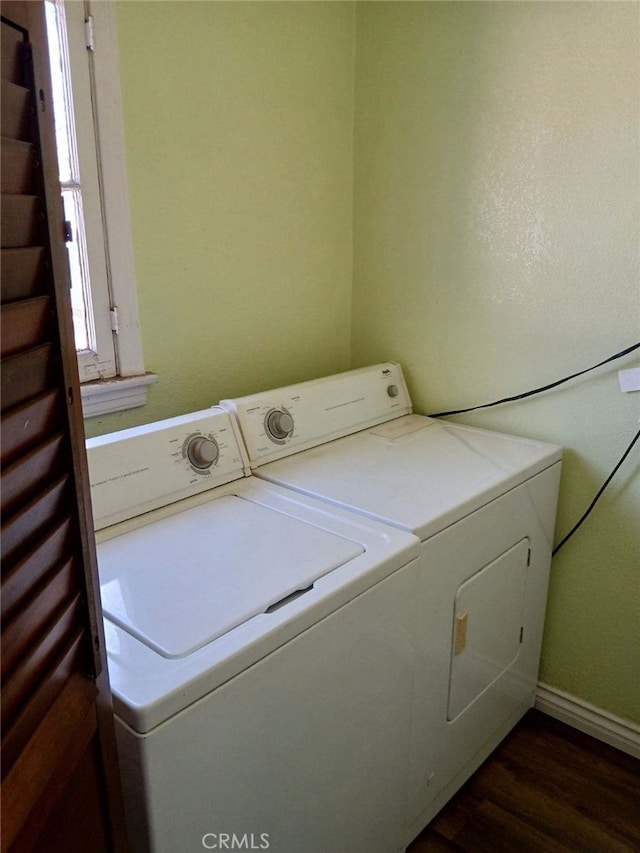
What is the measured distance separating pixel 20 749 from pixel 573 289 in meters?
1.60

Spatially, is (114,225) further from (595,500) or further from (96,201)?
(595,500)

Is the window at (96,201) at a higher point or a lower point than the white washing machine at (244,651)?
higher

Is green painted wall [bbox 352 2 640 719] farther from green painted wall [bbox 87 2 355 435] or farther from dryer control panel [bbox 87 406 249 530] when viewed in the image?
dryer control panel [bbox 87 406 249 530]

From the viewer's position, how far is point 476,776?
70.0 inches

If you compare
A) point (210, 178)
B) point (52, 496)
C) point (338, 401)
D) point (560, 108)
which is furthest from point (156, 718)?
point (560, 108)

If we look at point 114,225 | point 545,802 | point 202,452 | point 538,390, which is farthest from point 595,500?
point 114,225

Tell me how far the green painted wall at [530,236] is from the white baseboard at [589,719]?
0.03 m

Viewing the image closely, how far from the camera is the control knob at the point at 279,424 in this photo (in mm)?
1676

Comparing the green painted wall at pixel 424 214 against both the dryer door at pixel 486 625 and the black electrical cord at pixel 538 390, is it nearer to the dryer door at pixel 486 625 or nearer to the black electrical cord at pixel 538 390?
the black electrical cord at pixel 538 390

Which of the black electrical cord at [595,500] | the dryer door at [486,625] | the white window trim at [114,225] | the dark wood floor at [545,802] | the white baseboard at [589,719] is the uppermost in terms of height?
the white window trim at [114,225]

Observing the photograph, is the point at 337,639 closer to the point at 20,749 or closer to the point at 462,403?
the point at 20,749

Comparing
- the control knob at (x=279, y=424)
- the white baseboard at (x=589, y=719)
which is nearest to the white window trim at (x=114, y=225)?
the control knob at (x=279, y=424)

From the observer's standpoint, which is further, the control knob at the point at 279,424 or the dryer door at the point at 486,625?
the control knob at the point at 279,424

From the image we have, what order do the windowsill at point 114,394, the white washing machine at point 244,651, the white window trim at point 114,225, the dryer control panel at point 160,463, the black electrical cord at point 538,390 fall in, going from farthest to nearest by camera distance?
the black electrical cord at point 538,390, the windowsill at point 114,394, the white window trim at point 114,225, the dryer control panel at point 160,463, the white washing machine at point 244,651
